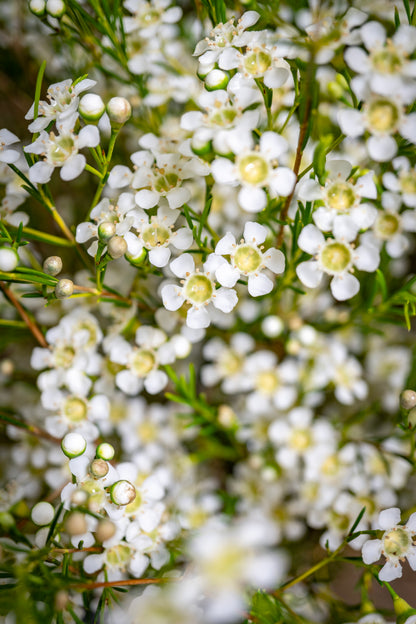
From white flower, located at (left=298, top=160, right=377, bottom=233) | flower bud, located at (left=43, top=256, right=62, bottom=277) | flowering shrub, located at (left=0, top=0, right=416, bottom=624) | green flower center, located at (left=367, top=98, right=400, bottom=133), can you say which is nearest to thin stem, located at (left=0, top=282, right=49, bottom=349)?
flowering shrub, located at (left=0, top=0, right=416, bottom=624)

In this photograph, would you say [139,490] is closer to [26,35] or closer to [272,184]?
[272,184]

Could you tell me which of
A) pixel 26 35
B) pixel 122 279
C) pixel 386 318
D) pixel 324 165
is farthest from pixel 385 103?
pixel 26 35

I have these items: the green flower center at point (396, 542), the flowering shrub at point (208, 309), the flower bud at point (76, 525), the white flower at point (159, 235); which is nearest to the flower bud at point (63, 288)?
the flowering shrub at point (208, 309)

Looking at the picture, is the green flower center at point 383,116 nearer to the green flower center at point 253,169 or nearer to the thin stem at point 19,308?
the green flower center at point 253,169

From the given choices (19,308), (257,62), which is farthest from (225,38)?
(19,308)

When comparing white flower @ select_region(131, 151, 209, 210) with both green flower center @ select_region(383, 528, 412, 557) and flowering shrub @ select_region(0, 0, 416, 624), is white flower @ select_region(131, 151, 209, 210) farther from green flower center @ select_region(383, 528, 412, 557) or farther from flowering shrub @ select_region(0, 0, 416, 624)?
green flower center @ select_region(383, 528, 412, 557)

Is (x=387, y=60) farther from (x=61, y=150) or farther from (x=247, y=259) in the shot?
(x=61, y=150)
